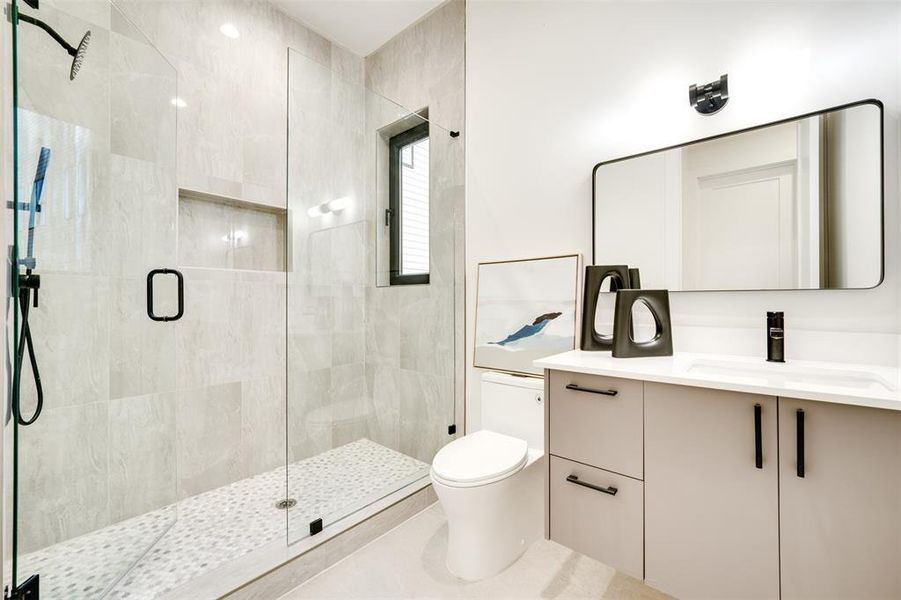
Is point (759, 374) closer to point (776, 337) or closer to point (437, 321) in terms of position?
point (776, 337)

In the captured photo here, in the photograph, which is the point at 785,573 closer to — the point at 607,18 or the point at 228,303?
the point at 607,18

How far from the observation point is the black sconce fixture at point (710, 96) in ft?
4.80

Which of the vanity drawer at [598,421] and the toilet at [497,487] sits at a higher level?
A: the vanity drawer at [598,421]

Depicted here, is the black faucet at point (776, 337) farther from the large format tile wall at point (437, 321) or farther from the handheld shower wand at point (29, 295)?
the handheld shower wand at point (29, 295)

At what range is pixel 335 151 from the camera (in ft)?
6.21

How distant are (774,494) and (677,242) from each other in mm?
939

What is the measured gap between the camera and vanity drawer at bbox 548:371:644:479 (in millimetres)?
1200

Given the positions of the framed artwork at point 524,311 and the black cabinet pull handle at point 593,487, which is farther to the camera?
the framed artwork at point 524,311

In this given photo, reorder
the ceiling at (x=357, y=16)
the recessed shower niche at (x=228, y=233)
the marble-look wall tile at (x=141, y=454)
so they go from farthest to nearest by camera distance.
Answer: the ceiling at (x=357, y=16) → the recessed shower niche at (x=228, y=233) → the marble-look wall tile at (x=141, y=454)

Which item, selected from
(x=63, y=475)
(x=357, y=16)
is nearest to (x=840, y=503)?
(x=63, y=475)

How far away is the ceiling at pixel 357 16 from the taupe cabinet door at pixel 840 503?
8.96 feet

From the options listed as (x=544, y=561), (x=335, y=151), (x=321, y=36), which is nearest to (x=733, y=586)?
(x=544, y=561)

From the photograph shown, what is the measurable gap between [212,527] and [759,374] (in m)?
2.27

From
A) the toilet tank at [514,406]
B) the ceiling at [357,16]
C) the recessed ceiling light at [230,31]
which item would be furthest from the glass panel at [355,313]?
the recessed ceiling light at [230,31]
